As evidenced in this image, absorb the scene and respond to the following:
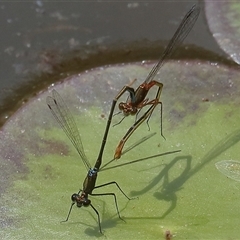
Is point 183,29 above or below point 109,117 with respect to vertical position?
above

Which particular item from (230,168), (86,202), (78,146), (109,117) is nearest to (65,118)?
(78,146)

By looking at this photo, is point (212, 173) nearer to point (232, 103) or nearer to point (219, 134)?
point (219, 134)

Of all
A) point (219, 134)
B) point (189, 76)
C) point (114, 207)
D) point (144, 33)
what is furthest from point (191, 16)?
point (114, 207)

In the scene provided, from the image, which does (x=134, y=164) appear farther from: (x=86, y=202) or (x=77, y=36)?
(x=77, y=36)

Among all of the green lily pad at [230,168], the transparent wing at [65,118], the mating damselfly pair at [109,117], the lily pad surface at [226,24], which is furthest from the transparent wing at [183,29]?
the green lily pad at [230,168]

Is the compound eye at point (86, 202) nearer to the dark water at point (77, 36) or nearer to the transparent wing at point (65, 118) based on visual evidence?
the transparent wing at point (65, 118)

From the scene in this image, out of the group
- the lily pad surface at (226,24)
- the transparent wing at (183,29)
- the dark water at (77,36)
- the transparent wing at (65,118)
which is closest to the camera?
the transparent wing at (65,118)
